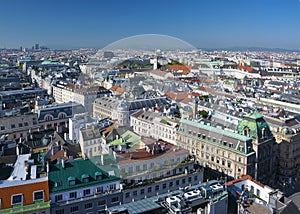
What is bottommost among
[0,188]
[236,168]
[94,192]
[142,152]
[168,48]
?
[236,168]

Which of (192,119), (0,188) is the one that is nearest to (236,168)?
(192,119)

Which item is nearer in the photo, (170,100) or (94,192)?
(94,192)

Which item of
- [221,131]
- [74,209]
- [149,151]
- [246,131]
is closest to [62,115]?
[221,131]

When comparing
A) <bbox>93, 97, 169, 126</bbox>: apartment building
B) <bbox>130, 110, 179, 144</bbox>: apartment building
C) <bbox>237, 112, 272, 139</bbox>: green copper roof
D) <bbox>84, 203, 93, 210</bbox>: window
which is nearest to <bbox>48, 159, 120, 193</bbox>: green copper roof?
<bbox>84, 203, 93, 210</bbox>: window

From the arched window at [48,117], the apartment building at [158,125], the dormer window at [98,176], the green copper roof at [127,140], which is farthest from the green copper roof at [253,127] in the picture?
the arched window at [48,117]

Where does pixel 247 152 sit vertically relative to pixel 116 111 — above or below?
below

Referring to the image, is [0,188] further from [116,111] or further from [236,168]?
[236,168]

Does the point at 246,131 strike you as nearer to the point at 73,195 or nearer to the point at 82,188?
the point at 82,188

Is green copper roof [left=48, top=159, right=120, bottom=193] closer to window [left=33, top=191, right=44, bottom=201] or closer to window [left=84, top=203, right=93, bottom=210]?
window [left=33, top=191, right=44, bottom=201]
